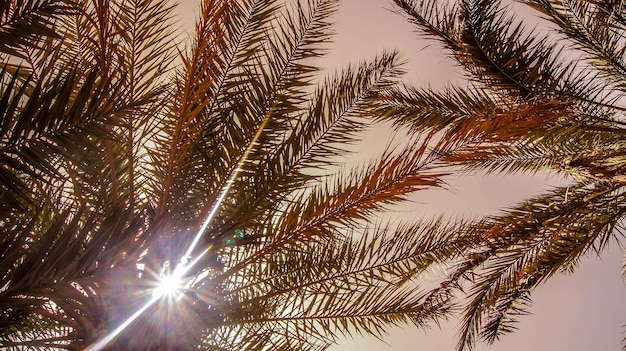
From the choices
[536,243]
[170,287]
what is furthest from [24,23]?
[536,243]

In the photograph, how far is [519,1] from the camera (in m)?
5.01

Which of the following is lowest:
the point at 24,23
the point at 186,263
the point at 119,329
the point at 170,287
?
the point at 119,329

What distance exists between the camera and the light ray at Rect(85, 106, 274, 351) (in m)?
2.47

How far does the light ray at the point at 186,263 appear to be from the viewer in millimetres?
2469

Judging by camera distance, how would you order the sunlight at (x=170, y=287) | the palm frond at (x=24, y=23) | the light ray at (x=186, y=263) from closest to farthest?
the palm frond at (x=24, y=23) → the light ray at (x=186, y=263) → the sunlight at (x=170, y=287)

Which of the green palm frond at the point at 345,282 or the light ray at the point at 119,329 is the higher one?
the green palm frond at the point at 345,282

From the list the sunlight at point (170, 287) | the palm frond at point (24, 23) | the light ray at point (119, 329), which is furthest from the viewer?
the sunlight at point (170, 287)

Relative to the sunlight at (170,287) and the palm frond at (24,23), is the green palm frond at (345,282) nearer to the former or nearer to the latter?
the sunlight at (170,287)

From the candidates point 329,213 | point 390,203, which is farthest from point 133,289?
point 390,203

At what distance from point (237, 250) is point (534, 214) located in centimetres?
303

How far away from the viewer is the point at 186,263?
329 cm

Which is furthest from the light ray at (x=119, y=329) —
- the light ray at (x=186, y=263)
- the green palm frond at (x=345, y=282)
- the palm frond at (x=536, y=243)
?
the palm frond at (x=536, y=243)

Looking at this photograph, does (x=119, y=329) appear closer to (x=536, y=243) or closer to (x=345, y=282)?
(x=345, y=282)

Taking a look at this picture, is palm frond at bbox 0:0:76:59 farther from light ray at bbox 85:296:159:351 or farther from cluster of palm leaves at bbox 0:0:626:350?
light ray at bbox 85:296:159:351
